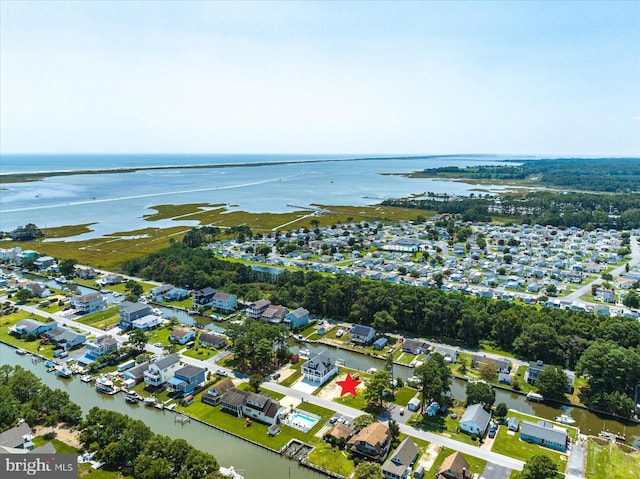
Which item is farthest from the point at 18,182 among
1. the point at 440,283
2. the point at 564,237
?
the point at 564,237

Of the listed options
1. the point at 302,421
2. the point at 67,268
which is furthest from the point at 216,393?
the point at 67,268

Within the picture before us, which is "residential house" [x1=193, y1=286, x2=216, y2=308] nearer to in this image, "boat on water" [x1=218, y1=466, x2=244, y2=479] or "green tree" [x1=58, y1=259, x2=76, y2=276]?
"green tree" [x1=58, y1=259, x2=76, y2=276]

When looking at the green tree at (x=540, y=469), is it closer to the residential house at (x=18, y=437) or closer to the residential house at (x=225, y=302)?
the residential house at (x=18, y=437)

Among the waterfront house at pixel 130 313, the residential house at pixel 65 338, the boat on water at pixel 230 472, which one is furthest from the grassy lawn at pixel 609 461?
the residential house at pixel 65 338

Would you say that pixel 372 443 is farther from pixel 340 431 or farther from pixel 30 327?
pixel 30 327

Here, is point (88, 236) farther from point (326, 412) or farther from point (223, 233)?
point (326, 412)

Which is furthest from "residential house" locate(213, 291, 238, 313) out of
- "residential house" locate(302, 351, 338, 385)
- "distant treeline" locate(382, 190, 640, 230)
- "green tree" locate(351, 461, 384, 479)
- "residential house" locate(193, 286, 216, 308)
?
"distant treeline" locate(382, 190, 640, 230)
